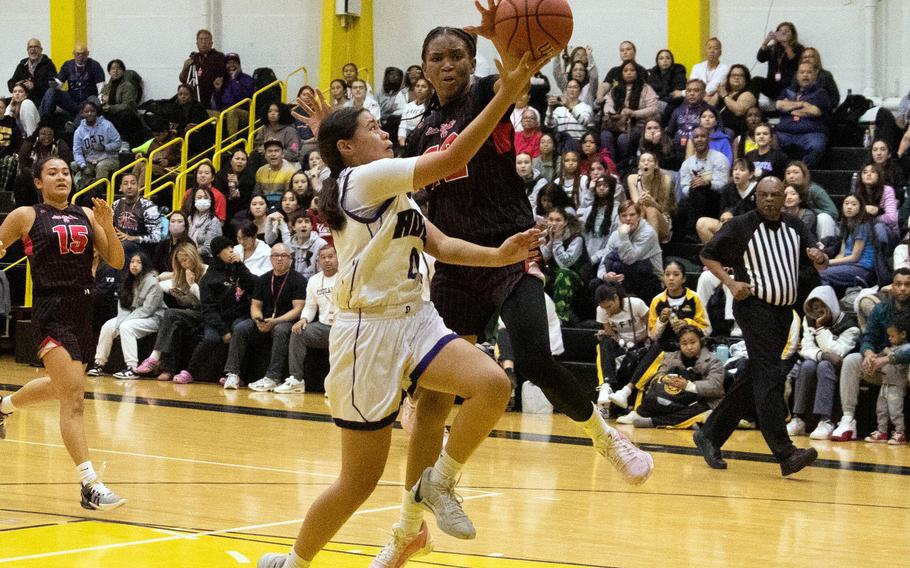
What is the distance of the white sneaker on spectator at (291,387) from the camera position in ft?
42.7

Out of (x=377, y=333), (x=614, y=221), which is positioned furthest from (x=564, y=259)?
(x=377, y=333)

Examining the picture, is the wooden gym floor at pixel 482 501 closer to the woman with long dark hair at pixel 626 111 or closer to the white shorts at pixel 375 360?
the white shorts at pixel 375 360

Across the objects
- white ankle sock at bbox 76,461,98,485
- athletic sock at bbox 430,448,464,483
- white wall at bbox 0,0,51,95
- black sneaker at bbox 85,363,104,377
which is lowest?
black sneaker at bbox 85,363,104,377

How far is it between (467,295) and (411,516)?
1.07 metres

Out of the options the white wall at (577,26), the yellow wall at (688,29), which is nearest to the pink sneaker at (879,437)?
the yellow wall at (688,29)

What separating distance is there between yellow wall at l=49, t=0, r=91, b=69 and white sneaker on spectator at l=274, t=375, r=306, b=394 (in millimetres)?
10314

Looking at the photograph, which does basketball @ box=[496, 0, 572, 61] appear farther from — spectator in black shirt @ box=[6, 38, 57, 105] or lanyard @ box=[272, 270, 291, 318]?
spectator in black shirt @ box=[6, 38, 57, 105]

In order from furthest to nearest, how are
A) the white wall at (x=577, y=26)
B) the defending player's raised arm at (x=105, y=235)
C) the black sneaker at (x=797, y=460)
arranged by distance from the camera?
the white wall at (x=577, y=26) → the black sneaker at (x=797, y=460) → the defending player's raised arm at (x=105, y=235)

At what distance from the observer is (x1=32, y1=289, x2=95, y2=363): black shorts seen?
684 cm

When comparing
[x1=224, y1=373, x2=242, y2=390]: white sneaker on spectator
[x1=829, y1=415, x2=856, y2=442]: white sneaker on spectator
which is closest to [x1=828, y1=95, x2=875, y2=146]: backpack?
[x1=829, y1=415, x2=856, y2=442]: white sneaker on spectator

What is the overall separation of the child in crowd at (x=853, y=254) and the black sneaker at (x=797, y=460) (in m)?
3.68

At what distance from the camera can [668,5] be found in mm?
16609

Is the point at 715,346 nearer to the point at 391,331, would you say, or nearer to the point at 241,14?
the point at 391,331

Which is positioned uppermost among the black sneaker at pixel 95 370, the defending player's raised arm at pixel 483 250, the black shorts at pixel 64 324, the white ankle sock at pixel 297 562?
the defending player's raised arm at pixel 483 250
